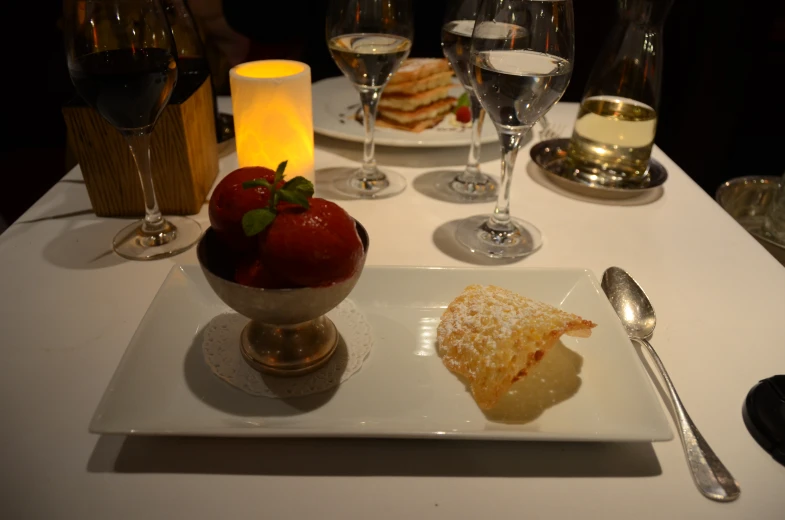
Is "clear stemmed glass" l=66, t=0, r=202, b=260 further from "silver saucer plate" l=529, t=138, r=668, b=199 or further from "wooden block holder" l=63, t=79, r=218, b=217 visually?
"silver saucer plate" l=529, t=138, r=668, b=199

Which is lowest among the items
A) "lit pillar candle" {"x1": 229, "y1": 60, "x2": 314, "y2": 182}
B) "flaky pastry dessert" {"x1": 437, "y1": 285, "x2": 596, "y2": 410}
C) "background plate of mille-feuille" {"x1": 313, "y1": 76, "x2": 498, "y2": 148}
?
"background plate of mille-feuille" {"x1": 313, "y1": 76, "x2": 498, "y2": 148}

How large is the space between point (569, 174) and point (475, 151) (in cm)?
21

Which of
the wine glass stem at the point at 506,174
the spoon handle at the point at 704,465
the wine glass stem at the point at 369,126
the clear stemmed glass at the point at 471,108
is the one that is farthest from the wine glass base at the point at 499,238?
the spoon handle at the point at 704,465

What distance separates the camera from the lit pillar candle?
0.94 meters

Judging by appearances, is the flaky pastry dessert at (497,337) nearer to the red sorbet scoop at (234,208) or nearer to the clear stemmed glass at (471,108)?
the red sorbet scoop at (234,208)

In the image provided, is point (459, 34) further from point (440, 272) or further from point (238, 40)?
point (238, 40)

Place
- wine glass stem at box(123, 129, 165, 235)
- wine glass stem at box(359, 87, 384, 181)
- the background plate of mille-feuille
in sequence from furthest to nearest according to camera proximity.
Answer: the background plate of mille-feuille, wine glass stem at box(359, 87, 384, 181), wine glass stem at box(123, 129, 165, 235)

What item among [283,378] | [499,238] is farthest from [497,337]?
[499,238]

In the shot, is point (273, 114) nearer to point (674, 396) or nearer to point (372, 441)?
point (372, 441)

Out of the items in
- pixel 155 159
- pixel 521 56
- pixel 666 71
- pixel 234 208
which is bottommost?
pixel 666 71

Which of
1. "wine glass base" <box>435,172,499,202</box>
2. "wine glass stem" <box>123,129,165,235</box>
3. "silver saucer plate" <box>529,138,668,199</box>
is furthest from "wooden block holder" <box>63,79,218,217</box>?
"silver saucer plate" <box>529,138,668,199</box>

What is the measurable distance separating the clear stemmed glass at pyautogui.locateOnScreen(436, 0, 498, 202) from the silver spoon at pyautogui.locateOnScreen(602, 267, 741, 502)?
1.24 feet

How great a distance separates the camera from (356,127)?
4.18ft

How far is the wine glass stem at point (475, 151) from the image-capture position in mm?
1112
